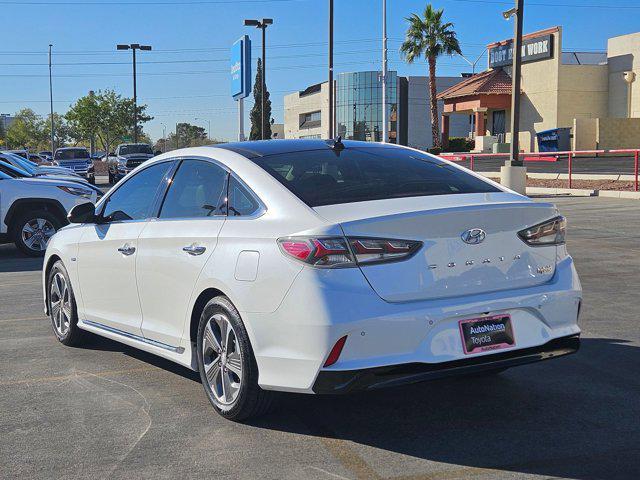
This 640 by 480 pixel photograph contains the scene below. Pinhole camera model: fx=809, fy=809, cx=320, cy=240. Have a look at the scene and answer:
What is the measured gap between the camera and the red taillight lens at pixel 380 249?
162 inches

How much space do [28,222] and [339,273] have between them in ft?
34.2

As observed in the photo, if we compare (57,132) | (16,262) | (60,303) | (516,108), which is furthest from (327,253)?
(57,132)

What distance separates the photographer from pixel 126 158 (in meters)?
36.8

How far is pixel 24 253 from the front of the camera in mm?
13375

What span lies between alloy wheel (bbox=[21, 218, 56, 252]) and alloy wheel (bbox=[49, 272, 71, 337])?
6550 mm

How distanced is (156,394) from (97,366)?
3.29 feet

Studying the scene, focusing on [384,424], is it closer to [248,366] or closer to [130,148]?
[248,366]

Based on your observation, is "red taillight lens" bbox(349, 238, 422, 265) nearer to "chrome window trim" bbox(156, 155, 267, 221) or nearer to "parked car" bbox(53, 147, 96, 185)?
"chrome window trim" bbox(156, 155, 267, 221)

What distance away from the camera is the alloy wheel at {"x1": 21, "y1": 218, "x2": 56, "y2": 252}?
43.7ft

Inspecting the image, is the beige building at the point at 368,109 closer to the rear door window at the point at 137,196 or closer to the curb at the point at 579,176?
the curb at the point at 579,176

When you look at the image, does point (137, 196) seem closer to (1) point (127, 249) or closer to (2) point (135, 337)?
(1) point (127, 249)

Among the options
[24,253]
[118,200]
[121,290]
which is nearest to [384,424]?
[121,290]

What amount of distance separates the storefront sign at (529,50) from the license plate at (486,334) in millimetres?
47487

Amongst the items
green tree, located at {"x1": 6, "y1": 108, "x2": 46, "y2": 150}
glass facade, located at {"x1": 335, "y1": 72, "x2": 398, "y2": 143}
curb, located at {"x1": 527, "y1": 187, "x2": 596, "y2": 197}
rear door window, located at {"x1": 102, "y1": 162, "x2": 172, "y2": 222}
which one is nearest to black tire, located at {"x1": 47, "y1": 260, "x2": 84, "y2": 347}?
rear door window, located at {"x1": 102, "y1": 162, "x2": 172, "y2": 222}
